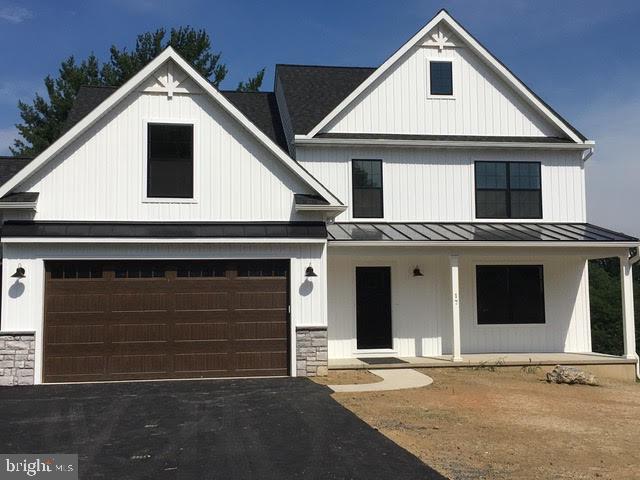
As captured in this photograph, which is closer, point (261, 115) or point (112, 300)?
point (112, 300)

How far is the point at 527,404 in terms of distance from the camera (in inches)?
416

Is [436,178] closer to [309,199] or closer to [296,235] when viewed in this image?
[309,199]

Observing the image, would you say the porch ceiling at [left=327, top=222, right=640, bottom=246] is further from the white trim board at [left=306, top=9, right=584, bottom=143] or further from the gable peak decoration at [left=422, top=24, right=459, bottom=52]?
the gable peak decoration at [left=422, top=24, right=459, bottom=52]

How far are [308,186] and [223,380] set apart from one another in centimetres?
439

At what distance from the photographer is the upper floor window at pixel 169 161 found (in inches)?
522

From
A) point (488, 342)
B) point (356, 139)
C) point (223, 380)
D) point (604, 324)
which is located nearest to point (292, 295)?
point (223, 380)

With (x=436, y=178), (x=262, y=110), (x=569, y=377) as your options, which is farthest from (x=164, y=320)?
(x=262, y=110)

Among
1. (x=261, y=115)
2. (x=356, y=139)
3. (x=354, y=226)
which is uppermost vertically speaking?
(x=261, y=115)

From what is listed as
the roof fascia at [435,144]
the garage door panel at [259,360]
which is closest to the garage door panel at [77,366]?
the garage door panel at [259,360]

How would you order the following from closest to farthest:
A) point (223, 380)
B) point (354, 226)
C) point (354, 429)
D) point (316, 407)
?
1. point (354, 429)
2. point (316, 407)
3. point (223, 380)
4. point (354, 226)

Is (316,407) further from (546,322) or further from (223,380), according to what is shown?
(546,322)

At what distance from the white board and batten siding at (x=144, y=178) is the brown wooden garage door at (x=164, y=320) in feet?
3.64

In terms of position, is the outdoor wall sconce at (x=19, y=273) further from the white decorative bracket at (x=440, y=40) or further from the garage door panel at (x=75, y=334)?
the white decorative bracket at (x=440, y=40)

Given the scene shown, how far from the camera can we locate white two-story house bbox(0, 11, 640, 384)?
500 inches
